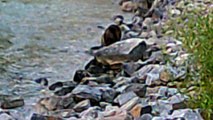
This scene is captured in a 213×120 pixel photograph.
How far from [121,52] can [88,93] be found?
1.11 meters

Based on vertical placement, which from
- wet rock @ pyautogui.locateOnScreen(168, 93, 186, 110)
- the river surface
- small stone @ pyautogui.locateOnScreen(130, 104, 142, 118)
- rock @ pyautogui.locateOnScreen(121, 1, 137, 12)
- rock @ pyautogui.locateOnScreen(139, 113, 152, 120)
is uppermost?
wet rock @ pyautogui.locateOnScreen(168, 93, 186, 110)

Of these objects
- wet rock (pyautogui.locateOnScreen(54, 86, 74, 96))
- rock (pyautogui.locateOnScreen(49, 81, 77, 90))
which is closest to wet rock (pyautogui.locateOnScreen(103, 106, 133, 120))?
wet rock (pyautogui.locateOnScreen(54, 86, 74, 96))

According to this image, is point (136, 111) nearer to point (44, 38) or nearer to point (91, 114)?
point (91, 114)

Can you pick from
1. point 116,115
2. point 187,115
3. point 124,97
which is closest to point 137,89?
point 124,97

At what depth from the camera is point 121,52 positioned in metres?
4.79

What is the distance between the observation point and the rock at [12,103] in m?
3.75

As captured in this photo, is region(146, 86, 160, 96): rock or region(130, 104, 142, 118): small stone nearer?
region(130, 104, 142, 118): small stone

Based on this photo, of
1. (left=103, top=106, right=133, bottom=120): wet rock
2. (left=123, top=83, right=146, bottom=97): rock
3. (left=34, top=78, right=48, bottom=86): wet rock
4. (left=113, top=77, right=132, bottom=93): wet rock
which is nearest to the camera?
(left=103, top=106, right=133, bottom=120): wet rock

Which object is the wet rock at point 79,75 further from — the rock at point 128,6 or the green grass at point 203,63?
the rock at point 128,6

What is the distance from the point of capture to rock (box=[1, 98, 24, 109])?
3.75 metres

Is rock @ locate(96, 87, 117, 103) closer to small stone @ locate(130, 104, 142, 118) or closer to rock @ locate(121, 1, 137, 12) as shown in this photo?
small stone @ locate(130, 104, 142, 118)

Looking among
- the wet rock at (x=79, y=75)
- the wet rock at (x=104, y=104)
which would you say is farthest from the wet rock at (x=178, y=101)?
the wet rock at (x=79, y=75)

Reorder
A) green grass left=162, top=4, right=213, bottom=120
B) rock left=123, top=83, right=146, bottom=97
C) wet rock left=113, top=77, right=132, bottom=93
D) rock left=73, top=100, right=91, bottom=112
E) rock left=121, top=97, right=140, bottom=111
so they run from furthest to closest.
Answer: wet rock left=113, top=77, right=132, bottom=93 → rock left=123, top=83, right=146, bottom=97 → rock left=73, top=100, right=91, bottom=112 → rock left=121, top=97, right=140, bottom=111 → green grass left=162, top=4, right=213, bottom=120

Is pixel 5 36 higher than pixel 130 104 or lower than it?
lower
